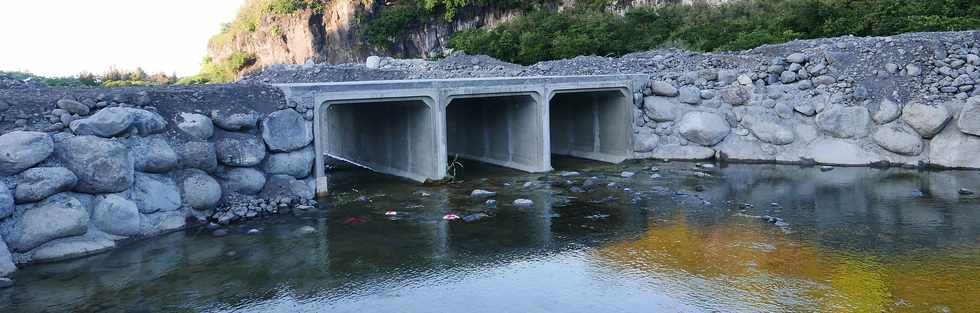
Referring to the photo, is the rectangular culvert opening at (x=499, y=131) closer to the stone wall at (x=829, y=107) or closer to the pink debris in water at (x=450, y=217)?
the stone wall at (x=829, y=107)

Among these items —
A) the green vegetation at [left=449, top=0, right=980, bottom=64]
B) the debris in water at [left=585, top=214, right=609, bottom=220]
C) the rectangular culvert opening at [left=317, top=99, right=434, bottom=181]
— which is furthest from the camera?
the green vegetation at [left=449, top=0, right=980, bottom=64]

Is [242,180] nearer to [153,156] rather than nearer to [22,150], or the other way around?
[153,156]

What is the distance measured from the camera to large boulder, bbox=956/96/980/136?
795 inches

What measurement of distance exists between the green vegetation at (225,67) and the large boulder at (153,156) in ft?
169

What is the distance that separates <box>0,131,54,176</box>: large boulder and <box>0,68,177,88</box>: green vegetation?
1245 centimetres

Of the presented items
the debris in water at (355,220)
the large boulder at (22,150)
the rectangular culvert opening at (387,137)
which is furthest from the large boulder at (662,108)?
the large boulder at (22,150)

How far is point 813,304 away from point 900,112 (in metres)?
13.9

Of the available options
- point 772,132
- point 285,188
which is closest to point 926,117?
point 772,132

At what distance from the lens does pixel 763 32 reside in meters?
30.5

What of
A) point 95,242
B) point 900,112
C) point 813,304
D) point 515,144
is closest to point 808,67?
point 900,112

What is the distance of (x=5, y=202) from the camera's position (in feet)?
42.5

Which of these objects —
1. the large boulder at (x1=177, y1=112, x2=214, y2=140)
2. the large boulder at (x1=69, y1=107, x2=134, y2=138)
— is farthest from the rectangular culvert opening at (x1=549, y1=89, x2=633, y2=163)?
the large boulder at (x1=69, y1=107, x2=134, y2=138)

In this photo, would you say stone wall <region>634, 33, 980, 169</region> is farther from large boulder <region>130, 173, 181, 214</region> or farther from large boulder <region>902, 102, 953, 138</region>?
large boulder <region>130, 173, 181, 214</region>

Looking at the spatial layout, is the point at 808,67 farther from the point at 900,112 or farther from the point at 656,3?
the point at 656,3
